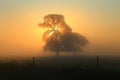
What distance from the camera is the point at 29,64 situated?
2148 cm

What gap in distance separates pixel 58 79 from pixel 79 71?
6.44 feet

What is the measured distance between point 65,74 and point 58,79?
3.61 ft

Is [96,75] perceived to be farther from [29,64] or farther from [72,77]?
[29,64]

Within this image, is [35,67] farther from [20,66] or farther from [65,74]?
[65,74]

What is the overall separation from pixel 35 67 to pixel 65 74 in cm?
281

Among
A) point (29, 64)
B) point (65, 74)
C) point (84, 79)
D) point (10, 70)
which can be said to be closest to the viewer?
point (84, 79)

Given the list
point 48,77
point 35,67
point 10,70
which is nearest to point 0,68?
point 10,70

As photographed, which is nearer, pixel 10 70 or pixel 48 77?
pixel 48 77

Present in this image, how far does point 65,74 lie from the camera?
1823 cm

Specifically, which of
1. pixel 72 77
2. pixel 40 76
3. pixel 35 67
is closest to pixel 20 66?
pixel 35 67

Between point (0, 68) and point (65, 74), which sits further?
point (0, 68)

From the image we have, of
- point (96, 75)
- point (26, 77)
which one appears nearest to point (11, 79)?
point (26, 77)

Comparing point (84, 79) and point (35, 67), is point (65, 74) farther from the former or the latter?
point (35, 67)

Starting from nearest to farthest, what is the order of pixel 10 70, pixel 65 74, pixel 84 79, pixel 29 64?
pixel 84 79, pixel 65 74, pixel 10 70, pixel 29 64
